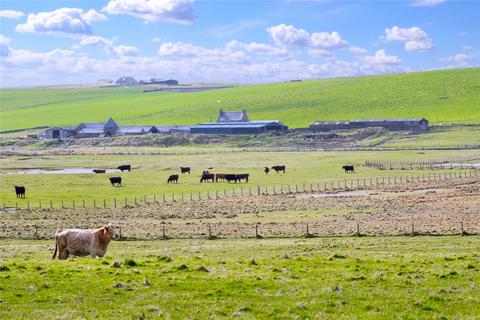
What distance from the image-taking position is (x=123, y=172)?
8100 centimetres

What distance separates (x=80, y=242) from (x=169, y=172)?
58546 millimetres

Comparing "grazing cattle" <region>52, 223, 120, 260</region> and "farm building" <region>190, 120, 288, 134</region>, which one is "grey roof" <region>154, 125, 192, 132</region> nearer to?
"farm building" <region>190, 120, 288, 134</region>

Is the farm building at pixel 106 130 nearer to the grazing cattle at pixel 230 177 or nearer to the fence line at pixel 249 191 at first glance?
the grazing cattle at pixel 230 177

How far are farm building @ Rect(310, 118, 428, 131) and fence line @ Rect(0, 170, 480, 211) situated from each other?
71459 millimetres

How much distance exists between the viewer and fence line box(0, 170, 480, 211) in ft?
167

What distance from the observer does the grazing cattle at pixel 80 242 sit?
22.2 meters

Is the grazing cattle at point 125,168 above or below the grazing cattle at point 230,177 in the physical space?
above

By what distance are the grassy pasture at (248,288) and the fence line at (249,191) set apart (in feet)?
101

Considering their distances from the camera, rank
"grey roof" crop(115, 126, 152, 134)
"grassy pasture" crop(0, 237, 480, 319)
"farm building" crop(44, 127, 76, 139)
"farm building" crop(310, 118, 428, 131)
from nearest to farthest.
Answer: "grassy pasture" crop(0, 237, 480, 319) → "farm building" crop(310, 118, 428, 131) → "grey roof" crop(115, 126, 152, 134) → "farm building" crop(44, 127, 76, 139)

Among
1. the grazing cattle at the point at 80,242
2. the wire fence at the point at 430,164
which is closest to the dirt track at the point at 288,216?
the grazing cattle at the point at 80,242

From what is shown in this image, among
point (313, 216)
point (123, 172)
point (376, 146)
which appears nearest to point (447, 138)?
point (376, 146)

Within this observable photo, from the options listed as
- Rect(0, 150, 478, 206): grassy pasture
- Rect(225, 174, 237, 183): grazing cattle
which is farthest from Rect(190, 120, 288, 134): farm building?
Rect(225, 174, 237, 183): grazing cattle

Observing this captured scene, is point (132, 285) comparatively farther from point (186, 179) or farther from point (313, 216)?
point (186, 179)

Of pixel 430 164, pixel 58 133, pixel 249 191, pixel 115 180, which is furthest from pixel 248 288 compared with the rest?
pixel 58 133
